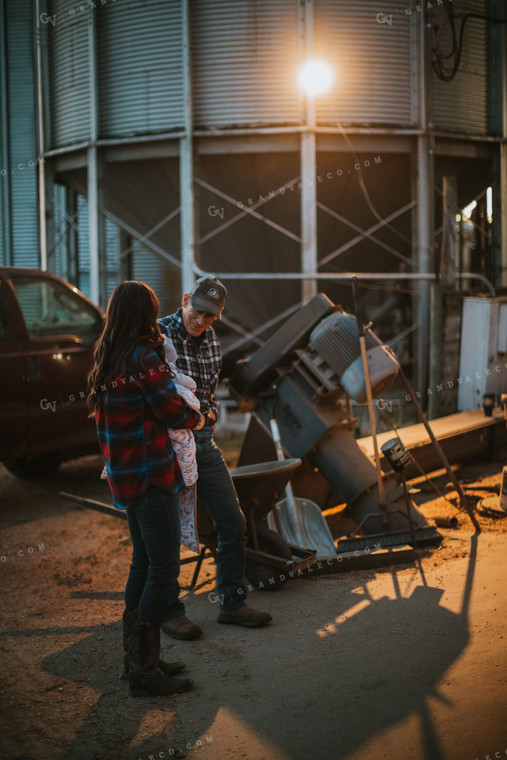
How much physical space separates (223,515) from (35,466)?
5.19 m

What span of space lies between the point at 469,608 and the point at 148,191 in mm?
10028

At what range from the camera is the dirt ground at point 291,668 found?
3.40m

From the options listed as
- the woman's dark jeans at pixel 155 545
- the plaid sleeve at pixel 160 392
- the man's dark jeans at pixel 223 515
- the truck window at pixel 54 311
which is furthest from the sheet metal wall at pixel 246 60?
the woman's dark jeans at pixel 155 545

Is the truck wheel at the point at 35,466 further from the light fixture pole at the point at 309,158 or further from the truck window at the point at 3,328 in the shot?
the light fixture pole at the point at 309,158

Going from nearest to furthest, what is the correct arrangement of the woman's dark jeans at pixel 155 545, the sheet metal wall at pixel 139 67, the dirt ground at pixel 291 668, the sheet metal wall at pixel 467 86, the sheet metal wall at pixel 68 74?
1. the dirt ground at pixel 291 668
2. the woman's dark jeans at pixel 155 545
3. the sheet metal wall at pixel 139 67
4. the sheet metal wall at pixel 467 86
5. the sheet metal wall at pixel 68 74

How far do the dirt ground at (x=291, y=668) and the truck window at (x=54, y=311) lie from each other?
2.94 m

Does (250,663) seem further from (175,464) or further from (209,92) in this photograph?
(209,92)

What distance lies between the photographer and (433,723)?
3.42 metres

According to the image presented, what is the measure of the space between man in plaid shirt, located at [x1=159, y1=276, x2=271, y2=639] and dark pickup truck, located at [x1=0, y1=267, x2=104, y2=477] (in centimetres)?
A: 341

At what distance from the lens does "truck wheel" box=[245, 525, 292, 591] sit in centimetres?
529

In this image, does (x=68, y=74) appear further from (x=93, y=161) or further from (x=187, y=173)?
(x=187, y=173)

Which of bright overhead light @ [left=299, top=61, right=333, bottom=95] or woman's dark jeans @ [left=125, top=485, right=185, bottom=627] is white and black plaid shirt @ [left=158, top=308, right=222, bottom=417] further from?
bright overhead light @ [left=299, top=61, right=333, bottom=95]

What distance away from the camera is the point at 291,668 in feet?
13.5

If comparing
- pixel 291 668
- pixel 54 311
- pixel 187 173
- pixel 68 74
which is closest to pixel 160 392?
pixel 291 668
